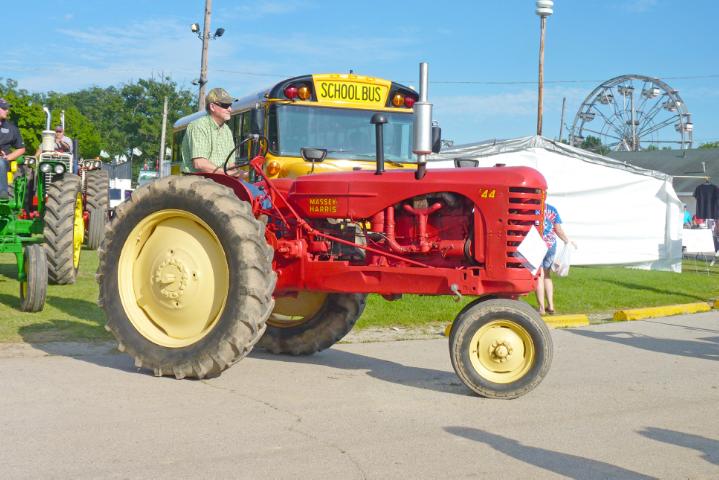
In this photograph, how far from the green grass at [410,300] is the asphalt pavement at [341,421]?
87 cm

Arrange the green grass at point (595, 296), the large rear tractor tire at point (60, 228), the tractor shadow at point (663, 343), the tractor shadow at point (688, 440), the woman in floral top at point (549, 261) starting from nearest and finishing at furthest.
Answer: the tractor shadow at point (688, 440)
the tractor shadow at point (663, 343)
the large rear tractor tire at point (60, 228)
the green grass at point (595, 296)
the woman in floral top at point (549, 261)

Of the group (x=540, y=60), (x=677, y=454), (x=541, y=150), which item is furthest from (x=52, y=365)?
(x=540, y=60)

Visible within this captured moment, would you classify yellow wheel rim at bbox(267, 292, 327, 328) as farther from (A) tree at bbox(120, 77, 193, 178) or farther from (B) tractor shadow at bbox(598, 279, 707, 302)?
(A) tree at bbox(120, 77, 193, 178)

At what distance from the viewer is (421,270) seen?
6.76 meters

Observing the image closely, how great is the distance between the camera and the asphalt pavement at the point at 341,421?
4.63m

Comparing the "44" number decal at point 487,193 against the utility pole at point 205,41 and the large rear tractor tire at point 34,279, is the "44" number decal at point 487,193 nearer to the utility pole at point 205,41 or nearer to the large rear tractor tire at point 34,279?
the large rear tractor tire at point 34,279

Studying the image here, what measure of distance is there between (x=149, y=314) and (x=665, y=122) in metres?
54.2

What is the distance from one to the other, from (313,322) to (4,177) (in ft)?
14.5

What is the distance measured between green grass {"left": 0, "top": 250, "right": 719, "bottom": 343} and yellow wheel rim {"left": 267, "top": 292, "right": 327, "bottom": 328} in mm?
1772

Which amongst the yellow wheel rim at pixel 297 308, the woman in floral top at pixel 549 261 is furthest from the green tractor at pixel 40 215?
the woman in floral top at pixel 549 261

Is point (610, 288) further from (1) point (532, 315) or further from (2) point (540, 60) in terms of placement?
(2) point (540, 60)

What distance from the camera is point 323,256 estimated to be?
7191mm

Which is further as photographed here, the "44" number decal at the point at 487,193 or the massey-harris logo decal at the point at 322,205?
the massey-harris logo decal at the point at 322,205

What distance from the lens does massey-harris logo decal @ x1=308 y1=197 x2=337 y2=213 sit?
7.05 m
